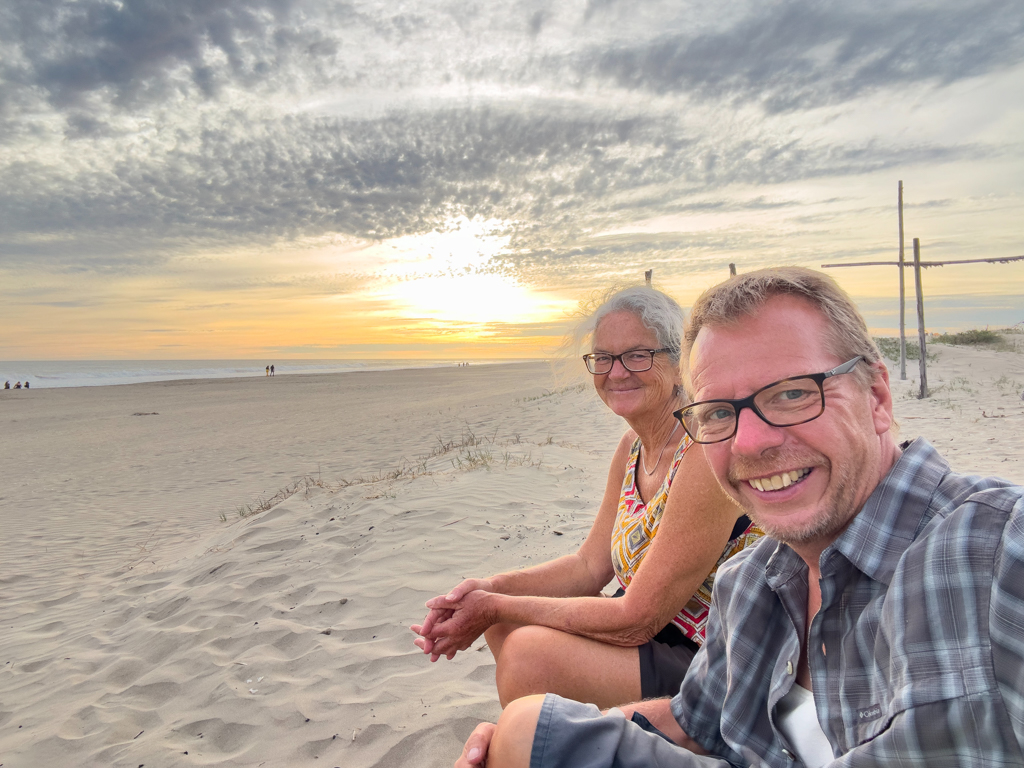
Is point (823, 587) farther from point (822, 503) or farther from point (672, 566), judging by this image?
point (672, 566)

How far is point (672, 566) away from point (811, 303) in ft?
3.31

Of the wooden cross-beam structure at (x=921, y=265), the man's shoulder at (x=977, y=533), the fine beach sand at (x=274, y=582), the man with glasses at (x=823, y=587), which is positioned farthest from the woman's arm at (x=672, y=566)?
the wooden cross-beam structure at (x=921, y=265)

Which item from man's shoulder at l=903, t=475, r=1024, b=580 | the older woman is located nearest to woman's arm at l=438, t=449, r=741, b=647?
the older woman

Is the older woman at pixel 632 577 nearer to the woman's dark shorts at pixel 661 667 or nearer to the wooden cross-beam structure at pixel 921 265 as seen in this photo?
the woman's dark shorts at pixel 661 667

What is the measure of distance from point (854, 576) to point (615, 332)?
1593 millimetres

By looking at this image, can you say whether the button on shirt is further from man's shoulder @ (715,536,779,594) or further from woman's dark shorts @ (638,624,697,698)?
woman's dark shorts @ (638,624,697,698)

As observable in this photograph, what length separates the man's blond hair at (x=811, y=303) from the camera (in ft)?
4.68

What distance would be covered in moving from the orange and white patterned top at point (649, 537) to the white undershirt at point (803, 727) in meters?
0.58

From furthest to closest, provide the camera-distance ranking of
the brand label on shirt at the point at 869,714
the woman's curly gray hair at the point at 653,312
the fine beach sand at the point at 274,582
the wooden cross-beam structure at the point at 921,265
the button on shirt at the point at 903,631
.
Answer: the wooden cross-beam structure at the point at 921,265 < the fine beach sand at the point at 274,582 < the woman's curly gray hair at the point at 653,312 < the brand label on shirt at the point at 869,714 < the button on shirt at the point at 903,631

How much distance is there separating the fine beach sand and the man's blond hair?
2253 millimetres

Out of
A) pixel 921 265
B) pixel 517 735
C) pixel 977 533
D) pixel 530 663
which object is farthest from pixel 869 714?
pixel 921 265

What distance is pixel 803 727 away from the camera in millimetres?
1417

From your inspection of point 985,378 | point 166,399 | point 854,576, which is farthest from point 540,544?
point 166,399

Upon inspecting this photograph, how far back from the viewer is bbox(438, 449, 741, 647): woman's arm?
202 cm
